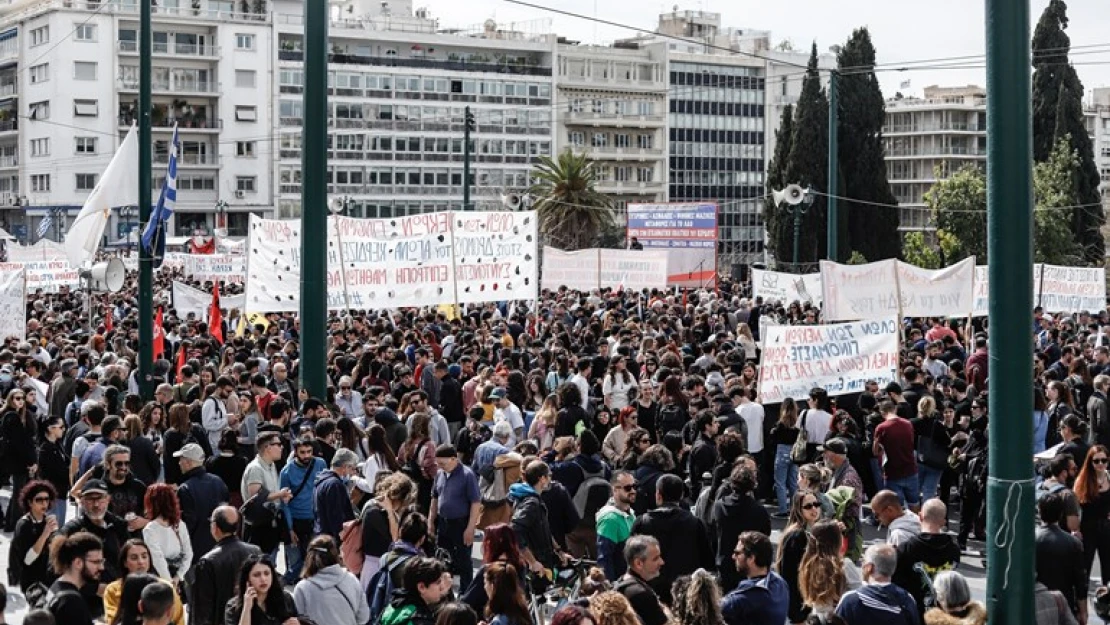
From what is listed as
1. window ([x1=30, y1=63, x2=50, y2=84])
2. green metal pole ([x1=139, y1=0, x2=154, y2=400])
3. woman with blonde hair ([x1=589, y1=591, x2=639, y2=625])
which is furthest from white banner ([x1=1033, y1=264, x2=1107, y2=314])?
window ([x1=30, y1=63, x2=50, y2=84])

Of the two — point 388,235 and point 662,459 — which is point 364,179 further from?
point 662,459

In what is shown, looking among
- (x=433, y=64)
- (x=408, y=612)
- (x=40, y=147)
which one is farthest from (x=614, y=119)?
(x=408, y=612)

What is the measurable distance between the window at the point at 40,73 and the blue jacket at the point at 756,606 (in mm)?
89261

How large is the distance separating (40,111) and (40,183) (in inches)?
163

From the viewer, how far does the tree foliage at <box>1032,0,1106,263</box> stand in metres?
59.7

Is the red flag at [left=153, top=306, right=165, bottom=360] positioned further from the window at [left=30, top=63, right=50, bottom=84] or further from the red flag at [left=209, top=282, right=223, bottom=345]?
the window at [left=30, top=63, right=50, bottom=84]

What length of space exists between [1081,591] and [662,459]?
3.39 m

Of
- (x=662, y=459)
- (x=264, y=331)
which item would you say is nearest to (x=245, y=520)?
(x=662, y=459)

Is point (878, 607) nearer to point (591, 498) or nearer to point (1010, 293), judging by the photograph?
point (1010, 293)

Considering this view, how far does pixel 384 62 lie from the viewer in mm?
99938

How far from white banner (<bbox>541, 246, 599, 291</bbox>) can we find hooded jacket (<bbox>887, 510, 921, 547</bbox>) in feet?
80.0

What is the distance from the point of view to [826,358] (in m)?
17.1

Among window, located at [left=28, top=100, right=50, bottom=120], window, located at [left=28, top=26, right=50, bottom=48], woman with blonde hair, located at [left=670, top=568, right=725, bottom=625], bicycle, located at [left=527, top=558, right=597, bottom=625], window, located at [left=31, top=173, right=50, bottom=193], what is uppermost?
window, located at [left=28, top=26, right=50, bottom=48]

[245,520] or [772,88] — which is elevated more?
[772,88]
